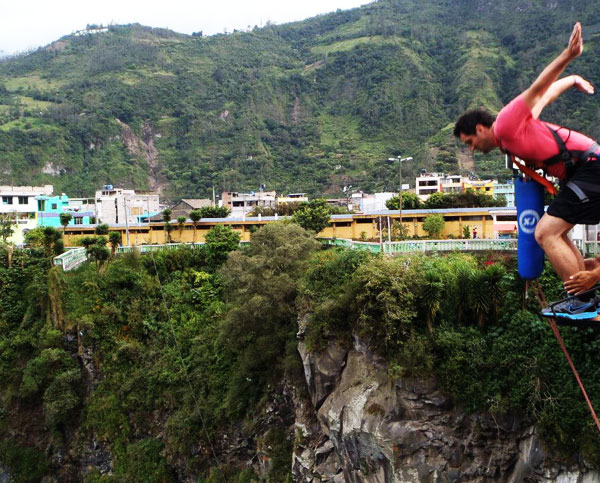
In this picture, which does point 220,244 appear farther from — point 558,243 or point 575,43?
point 575,43

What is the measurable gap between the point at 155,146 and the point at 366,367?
344ft

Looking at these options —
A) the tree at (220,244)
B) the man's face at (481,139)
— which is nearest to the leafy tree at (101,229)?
the tree at (220,244)

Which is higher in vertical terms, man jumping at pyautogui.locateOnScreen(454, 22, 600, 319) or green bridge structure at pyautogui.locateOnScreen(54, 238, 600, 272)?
man jumping at pyautogui.locateOnScreen(454, 22, 600, 319)

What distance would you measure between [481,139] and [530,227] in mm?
822

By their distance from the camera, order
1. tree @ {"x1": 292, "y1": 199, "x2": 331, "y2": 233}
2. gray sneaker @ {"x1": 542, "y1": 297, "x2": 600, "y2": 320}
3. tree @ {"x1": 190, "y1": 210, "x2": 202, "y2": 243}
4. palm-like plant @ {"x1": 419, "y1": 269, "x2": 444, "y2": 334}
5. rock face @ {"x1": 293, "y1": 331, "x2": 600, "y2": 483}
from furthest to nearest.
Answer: tree @ {"x1": 190, "y1": 210, "x2": 202, "y2": 243}, tree @ {"x1": 292, "y1": 199, "x2": 331, "y2": 233}, palm-like plant @ {"x1": 419, "y1": 269, "x2": 444, "y2": 334}, rock face @ {"x1": 293, "y1": 331, "x2": 600, "y2": 483}, gray sneaker @ {"x1": 542, "y1": 297, "x2": 600, "y2": 320}

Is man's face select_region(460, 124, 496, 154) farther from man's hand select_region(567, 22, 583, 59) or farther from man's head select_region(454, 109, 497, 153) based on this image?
man's hand select_region(567, 22, 583, 59)

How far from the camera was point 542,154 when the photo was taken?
3707 mm

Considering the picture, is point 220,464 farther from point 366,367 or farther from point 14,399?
point 14,399

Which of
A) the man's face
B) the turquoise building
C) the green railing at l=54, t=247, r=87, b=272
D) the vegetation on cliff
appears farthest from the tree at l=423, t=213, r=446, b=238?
the turquoise building

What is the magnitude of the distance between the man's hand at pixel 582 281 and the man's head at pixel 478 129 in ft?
3.71

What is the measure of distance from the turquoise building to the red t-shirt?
4219 centimetres

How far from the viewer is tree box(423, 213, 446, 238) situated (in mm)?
28062

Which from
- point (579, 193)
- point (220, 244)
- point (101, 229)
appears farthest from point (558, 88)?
point (101, 229)

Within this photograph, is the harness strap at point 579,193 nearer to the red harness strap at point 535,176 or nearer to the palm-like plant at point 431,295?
the red harness strap at point 535,176
